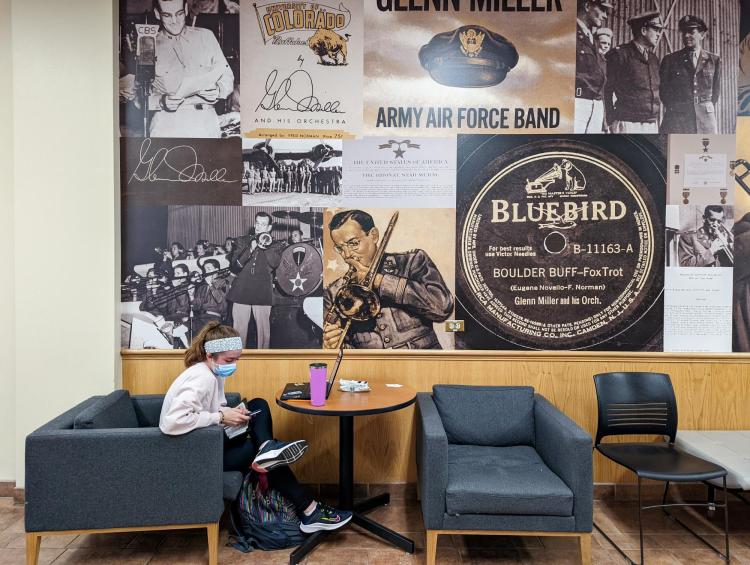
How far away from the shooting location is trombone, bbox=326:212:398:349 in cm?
369

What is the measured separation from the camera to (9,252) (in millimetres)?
3674

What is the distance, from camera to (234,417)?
2.93 metres

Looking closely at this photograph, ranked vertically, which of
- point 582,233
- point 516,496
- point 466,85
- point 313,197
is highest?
point 466,85

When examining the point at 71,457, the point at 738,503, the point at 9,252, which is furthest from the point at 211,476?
the point at 738,503

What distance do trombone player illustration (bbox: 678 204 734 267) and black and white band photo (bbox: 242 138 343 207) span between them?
2413 millimetres

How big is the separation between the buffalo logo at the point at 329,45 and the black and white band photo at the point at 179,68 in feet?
1.75

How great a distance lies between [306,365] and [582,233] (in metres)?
2.09

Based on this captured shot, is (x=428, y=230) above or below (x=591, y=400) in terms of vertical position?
above

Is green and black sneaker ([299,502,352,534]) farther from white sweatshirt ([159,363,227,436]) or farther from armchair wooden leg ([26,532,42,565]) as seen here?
armchair wooden leg ([26,532,42,565])

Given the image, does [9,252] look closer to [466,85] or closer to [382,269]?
[382,269]

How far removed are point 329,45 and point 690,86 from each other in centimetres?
246

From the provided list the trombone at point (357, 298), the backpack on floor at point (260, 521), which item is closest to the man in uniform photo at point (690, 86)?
the trombone at point (357, 298)

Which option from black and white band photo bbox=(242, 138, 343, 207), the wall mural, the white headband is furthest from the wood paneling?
black and white band photo bbox=(242, 138, 343, 207)
